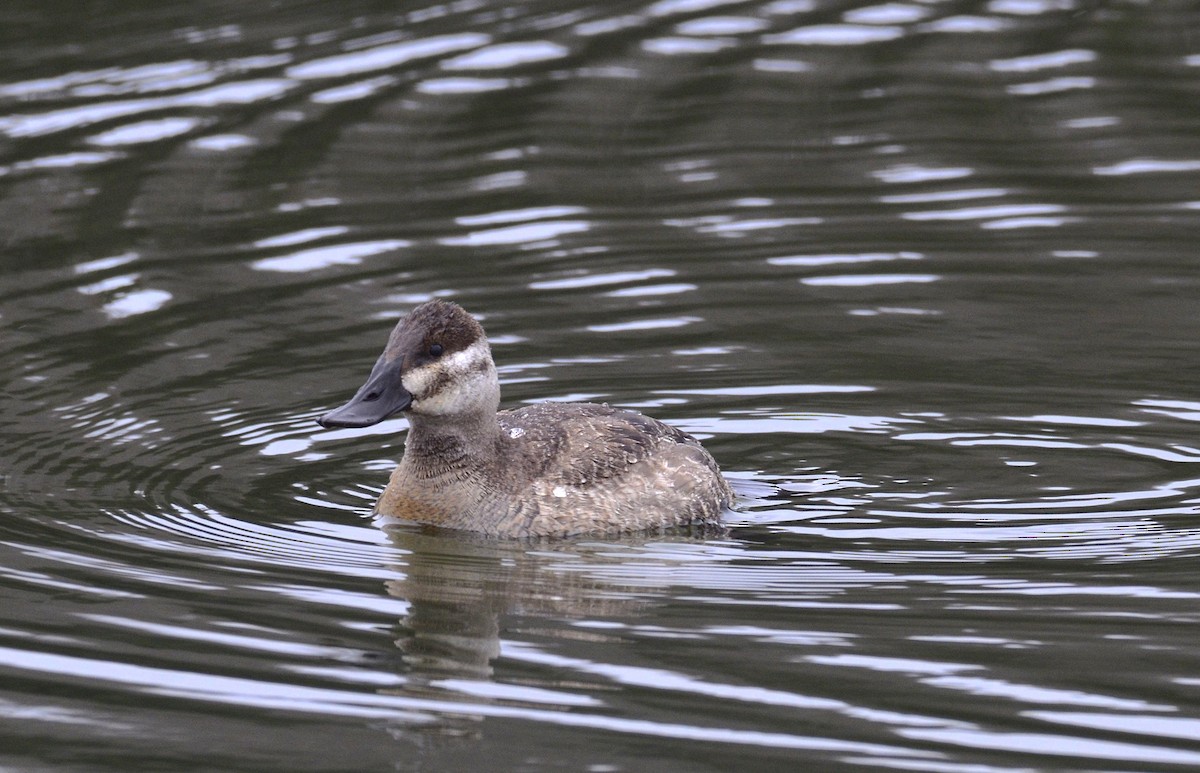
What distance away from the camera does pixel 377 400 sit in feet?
32.8

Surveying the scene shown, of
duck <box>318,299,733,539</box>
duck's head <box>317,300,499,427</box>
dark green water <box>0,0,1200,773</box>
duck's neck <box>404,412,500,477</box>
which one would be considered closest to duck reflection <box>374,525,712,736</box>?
dark green water <box>0,0,1200,773</box>

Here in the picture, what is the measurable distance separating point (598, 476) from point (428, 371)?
3.63 feet

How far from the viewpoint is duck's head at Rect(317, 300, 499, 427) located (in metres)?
9.99

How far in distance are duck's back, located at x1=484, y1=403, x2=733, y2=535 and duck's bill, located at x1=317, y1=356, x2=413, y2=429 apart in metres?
0.78

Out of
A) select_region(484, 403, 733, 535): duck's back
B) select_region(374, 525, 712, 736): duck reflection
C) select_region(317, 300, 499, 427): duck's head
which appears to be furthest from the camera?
select_region(484, 403, 733, 535): duck's back

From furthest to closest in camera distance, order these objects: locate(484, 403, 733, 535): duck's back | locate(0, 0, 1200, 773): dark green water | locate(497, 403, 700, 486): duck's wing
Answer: locate(497, 403, 700, 486): duck's wing, locate(484, 403, 733, 535): duck's back, locate(0, 0, 1200, 773): dark green water

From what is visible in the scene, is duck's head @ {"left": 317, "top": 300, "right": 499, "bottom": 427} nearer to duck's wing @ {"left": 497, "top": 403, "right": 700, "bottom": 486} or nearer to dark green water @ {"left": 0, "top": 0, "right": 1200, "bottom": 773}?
duck's wing @ {"left": 497, "top": 403, "right": 700, "bottom": 486}

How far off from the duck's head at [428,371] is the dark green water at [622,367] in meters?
0.68

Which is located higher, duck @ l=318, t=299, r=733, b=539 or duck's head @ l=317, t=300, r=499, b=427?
duck's head @ l=317, t=300, r=499, b=427

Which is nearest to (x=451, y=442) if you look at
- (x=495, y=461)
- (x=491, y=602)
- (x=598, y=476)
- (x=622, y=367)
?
(x=495, y=461)

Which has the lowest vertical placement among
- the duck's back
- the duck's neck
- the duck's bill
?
the duck's back

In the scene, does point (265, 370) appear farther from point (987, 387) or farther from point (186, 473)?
point (987, 387)

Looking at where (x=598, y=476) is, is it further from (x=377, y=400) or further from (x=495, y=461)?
(x=377, y=400)

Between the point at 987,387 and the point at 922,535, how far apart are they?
2669mm
